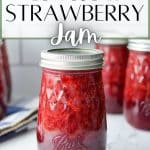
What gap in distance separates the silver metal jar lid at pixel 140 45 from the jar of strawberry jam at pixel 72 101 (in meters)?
0.15

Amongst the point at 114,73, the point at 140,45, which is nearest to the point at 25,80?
the point at 114,73

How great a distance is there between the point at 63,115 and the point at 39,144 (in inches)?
2.3

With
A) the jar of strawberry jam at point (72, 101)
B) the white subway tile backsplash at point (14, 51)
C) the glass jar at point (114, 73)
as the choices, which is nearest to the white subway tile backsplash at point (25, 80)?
the white subway tile backsplash at point (14, 51)

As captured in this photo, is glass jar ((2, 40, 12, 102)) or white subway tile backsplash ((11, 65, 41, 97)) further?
white subway tile backsplash ((11, 65, 41, 97))

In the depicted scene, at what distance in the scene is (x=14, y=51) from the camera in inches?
38.5

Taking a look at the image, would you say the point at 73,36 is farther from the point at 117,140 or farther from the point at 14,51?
the point at 14,51

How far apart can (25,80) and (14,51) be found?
0.07 metres

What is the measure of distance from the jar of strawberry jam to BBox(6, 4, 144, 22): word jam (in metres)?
0.12

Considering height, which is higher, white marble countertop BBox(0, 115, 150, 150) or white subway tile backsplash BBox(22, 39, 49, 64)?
white subway tile backsplash BBox(22, 39, 49, 64)

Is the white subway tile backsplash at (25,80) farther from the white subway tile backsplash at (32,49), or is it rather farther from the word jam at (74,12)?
the word jam at (74,12)

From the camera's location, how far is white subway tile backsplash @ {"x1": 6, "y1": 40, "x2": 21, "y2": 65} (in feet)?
3.19

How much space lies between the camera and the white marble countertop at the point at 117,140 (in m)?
0.67

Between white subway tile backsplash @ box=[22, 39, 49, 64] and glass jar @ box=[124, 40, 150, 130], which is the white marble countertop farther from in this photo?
white subway tile backsplash @ box=[22, 39, 49, 64]

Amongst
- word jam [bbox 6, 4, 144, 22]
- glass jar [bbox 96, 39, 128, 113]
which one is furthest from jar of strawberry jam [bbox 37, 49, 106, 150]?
glass jar [bbox 96, 39, 128, 113]
